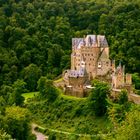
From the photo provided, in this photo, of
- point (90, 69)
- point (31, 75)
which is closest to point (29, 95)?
point (31, 75)

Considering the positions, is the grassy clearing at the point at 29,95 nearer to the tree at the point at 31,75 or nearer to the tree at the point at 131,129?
the tree at the point at 31,75

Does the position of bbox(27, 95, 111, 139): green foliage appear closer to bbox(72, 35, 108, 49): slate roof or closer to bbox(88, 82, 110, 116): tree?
bbox(88, 82, 110, 116): tree

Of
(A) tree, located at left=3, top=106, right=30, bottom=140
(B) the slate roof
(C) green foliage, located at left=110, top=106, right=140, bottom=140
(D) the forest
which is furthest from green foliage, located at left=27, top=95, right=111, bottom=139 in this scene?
(C) green foliage, located at left=110, top=106, right=140, bottom=140

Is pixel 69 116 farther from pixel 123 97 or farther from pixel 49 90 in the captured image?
pixel 123 97

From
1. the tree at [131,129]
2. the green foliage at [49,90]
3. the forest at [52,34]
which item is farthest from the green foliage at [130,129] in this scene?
the forest at [52,34]

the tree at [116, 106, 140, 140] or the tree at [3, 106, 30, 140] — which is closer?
the tree at [116, 106, 140, 140]

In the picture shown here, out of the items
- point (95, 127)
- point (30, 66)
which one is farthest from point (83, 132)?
point (30, 66)

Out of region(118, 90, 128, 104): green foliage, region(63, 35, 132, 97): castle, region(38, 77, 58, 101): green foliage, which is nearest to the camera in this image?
region(118, 90, 128, 104): green foliage

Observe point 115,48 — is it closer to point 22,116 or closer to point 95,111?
point 95,111
